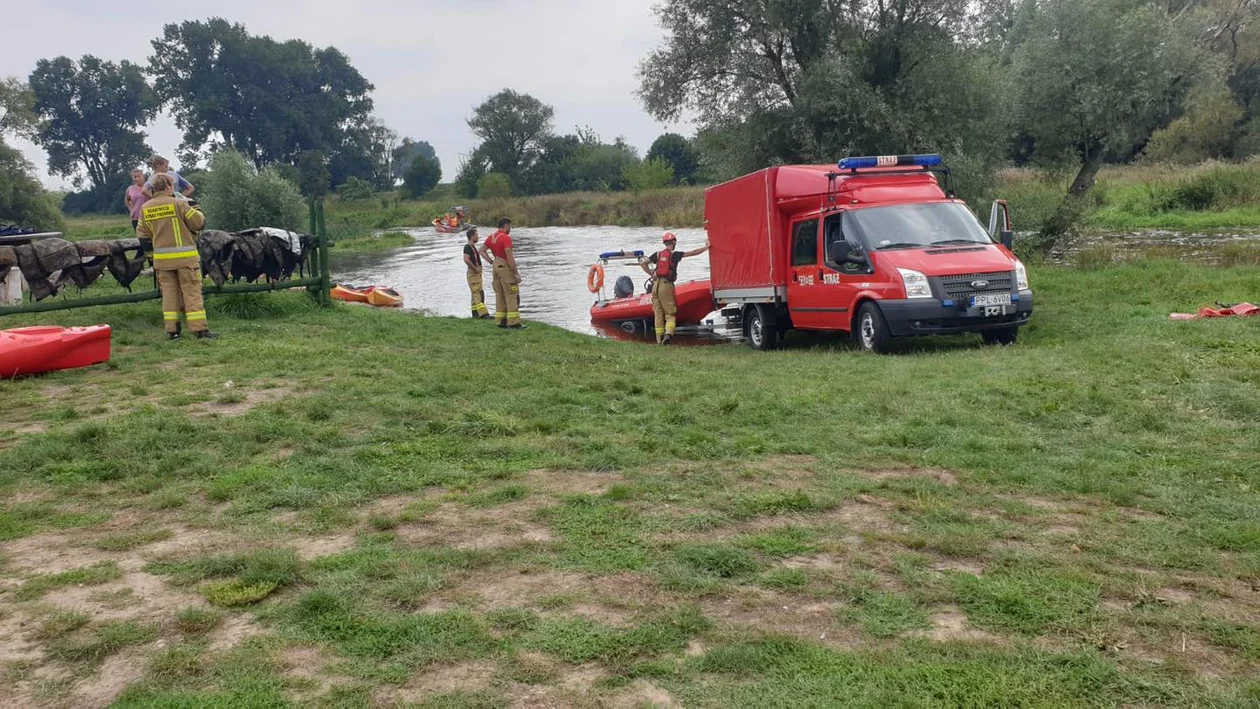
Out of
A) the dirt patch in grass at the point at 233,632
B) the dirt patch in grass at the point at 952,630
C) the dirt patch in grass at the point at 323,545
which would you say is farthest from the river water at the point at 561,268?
the dirt patch in grass at the point at 233,632

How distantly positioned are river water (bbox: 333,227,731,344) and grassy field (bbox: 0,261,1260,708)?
908cm

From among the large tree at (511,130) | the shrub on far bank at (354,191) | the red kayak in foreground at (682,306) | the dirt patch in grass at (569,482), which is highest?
the large tree at (511,130)

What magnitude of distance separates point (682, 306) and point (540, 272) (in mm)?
14769

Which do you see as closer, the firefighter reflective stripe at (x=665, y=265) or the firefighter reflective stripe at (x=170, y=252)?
the firefighter reflective stripe at (x=170, y=252)

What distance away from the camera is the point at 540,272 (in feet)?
101

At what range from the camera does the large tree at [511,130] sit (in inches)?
3967

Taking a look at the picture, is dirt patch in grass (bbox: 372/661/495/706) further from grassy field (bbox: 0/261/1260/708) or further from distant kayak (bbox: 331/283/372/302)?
distant kayak (bbox: 331/283/372/302)

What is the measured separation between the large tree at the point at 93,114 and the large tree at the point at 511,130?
126 ft

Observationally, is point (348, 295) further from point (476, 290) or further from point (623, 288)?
point (623, 288)

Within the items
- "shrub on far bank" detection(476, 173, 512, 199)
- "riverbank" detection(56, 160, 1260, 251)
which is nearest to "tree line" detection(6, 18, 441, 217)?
"shrub on far bank" detection(476, 173, 512, 199)

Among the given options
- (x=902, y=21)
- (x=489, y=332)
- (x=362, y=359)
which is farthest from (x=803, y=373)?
(x=902, y=21)

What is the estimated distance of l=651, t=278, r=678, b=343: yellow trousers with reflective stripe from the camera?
15461 millimetres

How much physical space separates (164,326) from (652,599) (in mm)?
10538

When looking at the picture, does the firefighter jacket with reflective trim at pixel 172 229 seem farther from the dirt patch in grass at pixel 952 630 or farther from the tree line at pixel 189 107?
the tree line at pixel 189 107
